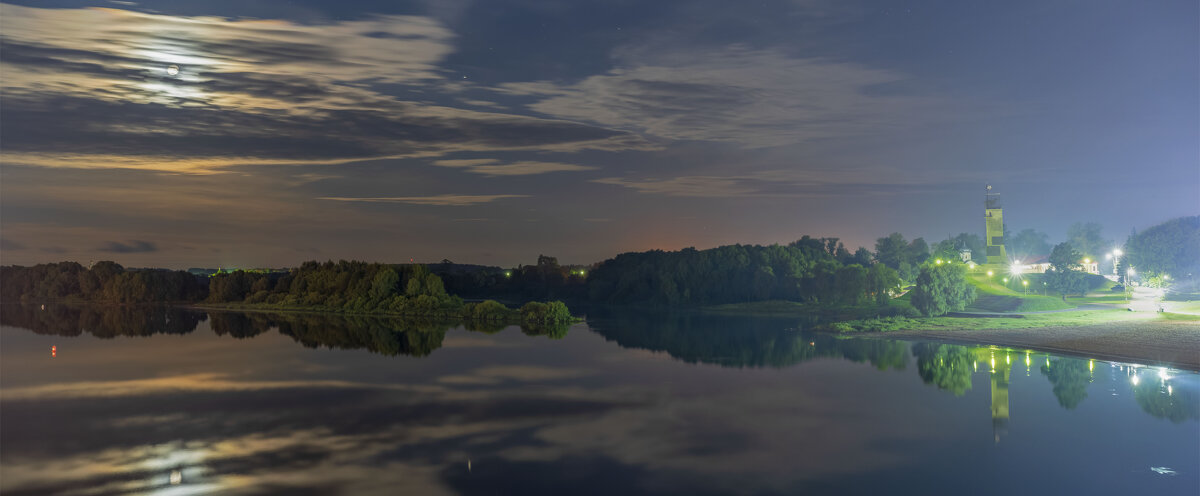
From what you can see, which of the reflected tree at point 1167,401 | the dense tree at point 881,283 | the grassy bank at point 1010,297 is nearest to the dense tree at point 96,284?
the dense tree at point 881,283

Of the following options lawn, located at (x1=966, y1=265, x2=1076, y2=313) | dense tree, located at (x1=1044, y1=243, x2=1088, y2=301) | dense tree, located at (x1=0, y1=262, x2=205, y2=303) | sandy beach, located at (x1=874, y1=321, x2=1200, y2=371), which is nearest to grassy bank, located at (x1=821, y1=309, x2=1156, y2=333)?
sandy beach, located at (x1=874, y1=321, x2=1200, y2=371)

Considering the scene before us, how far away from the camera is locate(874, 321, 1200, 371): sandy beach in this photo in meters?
57.7

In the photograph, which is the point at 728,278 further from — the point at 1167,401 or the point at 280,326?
the point at 1167,401

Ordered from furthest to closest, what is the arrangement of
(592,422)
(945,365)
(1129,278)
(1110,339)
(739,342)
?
(1129,278) < (739,342) < (1110,339) < (945,365) < (592,422)

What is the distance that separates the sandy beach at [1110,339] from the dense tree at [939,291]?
41.9 ft

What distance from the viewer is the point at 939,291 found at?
300 ft

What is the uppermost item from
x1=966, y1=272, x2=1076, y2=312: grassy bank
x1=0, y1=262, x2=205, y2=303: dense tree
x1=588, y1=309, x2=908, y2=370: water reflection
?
x1=0, y1=262, x2=205, y2=303: dense tree

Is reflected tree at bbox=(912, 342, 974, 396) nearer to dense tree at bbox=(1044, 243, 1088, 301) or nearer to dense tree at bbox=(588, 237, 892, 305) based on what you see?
dense tree at bbox=(588, 237, 892, 305)

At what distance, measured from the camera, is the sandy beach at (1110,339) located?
57.7 meters

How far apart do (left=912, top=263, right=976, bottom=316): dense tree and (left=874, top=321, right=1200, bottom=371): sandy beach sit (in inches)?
503

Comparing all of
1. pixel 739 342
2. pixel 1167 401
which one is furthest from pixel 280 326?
pixel 1167 401

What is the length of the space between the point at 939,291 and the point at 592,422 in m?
65.2

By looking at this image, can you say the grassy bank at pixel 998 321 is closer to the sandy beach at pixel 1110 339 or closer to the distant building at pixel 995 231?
the sandy beach at pixel 1110 339

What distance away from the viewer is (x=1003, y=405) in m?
43.1
